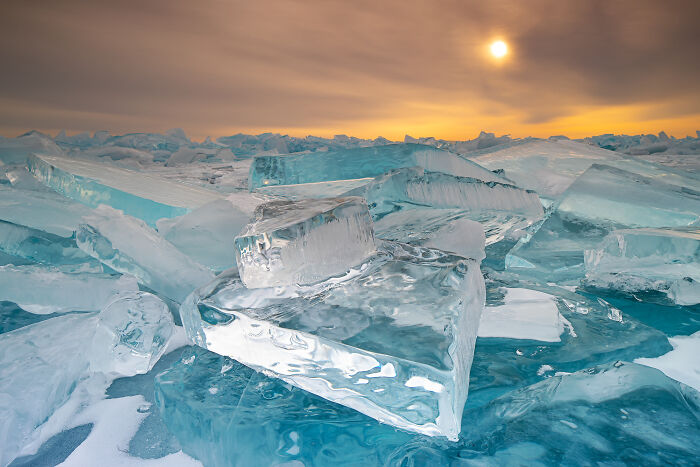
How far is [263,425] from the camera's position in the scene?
67 centimetres

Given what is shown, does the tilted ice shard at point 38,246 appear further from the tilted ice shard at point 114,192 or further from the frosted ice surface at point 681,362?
the frosted ice surface at point 681,362

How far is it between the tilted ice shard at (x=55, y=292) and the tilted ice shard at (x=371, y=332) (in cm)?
51

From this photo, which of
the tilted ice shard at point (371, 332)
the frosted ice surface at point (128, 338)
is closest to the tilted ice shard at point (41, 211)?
the frosted ice surface at point (128, 338)

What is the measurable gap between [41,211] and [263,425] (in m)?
1.33

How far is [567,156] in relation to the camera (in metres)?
2.20

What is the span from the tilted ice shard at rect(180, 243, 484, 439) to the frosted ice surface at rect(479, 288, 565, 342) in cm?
7

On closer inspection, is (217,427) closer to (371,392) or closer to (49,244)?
(371,392)

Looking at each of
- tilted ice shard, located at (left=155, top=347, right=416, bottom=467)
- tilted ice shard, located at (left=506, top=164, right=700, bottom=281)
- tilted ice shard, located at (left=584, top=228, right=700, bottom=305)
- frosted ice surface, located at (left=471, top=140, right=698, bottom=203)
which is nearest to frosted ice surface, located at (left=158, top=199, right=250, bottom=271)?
tilted ice shard, located at (left=155, top=347, right=416, bottom=467)

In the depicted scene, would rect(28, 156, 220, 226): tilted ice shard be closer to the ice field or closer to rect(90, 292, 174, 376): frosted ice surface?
the ice field

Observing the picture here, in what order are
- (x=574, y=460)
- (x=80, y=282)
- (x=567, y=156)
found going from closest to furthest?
(x=574, y=460) < (x=80, y=282) < (x=567, y=156)

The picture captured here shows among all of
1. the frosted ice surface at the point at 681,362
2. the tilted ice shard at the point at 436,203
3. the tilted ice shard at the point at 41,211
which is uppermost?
the tilted ice shard at the point at 436,203

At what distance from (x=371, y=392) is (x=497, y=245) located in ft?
3.99

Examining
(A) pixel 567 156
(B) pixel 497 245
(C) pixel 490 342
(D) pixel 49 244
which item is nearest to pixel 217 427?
(C) pixel 490 342

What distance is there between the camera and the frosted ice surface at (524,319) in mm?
858
